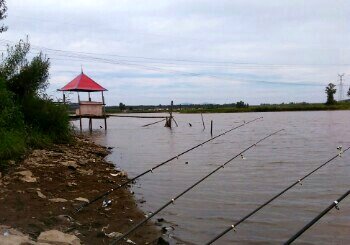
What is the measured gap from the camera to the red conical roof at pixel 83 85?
36.7m

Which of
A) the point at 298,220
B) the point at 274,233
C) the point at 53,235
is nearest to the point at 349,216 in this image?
the point at 298,220

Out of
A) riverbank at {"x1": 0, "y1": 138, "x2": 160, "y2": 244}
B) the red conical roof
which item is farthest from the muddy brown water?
the red conical roof

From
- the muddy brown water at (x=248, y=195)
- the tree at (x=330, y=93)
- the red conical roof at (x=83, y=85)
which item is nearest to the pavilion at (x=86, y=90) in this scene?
the red conical roof at (x=83, y=85)

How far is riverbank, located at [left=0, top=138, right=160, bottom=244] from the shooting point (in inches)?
288

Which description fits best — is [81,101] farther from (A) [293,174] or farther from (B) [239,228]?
(B) [239,228]

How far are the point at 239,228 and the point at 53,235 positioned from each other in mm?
3910

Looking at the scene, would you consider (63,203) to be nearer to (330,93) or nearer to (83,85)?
(83,85)

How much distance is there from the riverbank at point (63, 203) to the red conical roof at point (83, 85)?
2361 cm

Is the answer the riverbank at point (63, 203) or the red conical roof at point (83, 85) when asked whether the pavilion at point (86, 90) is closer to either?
the red conical roof at point (83, 85)

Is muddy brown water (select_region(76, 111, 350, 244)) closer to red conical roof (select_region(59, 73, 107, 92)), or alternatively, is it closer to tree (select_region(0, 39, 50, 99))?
tree (select_region(0, 39, 50, 99))

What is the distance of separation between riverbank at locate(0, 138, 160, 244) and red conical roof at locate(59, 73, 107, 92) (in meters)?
23.6

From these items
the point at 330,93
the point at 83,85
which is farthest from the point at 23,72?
the point at 330,93

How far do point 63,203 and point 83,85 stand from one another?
29.1m

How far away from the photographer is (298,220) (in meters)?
9.29
